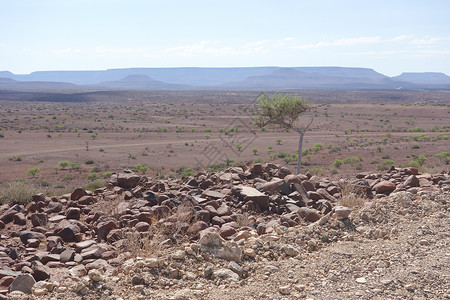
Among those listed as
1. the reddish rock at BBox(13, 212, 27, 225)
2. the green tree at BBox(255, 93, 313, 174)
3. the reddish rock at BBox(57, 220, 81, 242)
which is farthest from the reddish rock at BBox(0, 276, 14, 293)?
the green tree at BBox(255, 93, 313, 174)

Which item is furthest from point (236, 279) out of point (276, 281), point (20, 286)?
point (20, 286)

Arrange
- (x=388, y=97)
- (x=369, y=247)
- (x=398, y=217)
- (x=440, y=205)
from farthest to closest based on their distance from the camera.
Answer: (x=388, y=97) → (x=440, y=205) → (x=398, y=217) → (x=369, y=247)

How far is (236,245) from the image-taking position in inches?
244

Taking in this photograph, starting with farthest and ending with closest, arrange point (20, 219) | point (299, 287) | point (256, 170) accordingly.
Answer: point (256, 170)
point (20, 219)
point (299, 287)

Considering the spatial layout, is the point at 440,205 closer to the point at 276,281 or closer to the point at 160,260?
the point at 276,281

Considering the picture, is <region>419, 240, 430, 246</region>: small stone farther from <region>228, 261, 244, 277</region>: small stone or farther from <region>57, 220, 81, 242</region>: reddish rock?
<region>57, 220, 81, 242</region>: reddish rock

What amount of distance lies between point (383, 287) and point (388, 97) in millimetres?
159728

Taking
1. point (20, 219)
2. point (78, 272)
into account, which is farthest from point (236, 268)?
point (20, 219)

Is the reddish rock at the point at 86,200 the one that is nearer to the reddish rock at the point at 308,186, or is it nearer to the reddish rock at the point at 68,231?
the reddish rock at the point at 68,231

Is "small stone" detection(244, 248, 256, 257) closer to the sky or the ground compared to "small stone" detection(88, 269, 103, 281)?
closer to the ground

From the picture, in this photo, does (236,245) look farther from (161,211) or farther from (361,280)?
(161,211)

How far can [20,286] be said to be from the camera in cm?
513

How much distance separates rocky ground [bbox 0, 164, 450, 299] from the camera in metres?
5.22

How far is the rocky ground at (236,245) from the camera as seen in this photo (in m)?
5.22
